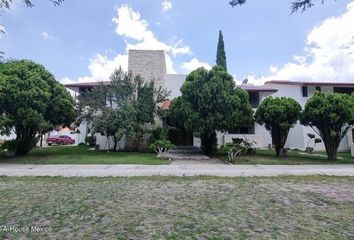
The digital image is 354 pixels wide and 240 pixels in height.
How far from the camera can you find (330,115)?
57.4 ft

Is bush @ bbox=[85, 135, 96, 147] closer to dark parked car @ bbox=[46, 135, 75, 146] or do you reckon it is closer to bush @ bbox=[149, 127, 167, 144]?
bush @ bbox=[149, 127, 167, 144]

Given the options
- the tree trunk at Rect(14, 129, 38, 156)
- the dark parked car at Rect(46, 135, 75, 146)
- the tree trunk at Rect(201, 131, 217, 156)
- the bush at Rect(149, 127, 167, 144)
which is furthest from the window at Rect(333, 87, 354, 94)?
the dark parked car at Rect(46, 135, 75, 146)

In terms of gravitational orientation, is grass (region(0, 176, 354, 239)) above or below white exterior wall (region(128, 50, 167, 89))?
below

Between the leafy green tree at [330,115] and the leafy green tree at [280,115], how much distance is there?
770mm

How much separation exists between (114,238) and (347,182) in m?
9.40

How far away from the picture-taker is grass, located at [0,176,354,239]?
15.7 ft

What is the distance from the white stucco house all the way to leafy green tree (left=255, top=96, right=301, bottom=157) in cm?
673

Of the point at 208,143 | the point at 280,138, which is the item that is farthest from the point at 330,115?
the point at 208,143

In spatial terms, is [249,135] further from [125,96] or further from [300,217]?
[300,217]

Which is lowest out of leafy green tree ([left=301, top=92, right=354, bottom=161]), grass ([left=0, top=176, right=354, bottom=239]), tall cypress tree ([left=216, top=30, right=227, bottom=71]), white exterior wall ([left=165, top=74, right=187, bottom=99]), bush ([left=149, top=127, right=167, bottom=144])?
grass ([left=0, top=176, right=354, bottom=239])

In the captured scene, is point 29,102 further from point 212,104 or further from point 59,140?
point 59,140

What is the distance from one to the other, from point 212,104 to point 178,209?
1454 cm

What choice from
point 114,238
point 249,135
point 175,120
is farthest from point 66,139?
point 114,238

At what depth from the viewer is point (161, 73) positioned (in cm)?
2728
